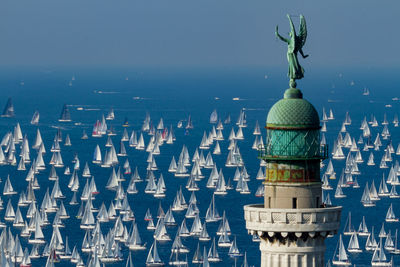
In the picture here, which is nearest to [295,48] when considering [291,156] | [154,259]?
[291,156]

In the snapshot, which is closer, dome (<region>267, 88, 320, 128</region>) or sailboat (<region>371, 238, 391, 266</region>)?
dome (<region>267, 88, 320, 128</region>)

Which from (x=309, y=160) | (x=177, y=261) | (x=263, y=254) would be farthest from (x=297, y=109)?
(x=177, y=261)

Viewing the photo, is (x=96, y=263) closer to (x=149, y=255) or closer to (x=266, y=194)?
(x=149, y=255)

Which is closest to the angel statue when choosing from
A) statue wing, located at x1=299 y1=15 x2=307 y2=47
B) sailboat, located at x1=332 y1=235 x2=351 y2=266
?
statue wing, located at x1=299 y1=15 x2=307 y2=47

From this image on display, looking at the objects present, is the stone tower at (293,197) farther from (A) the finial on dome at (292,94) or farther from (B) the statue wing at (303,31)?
(B) the statue wing at (303,31)

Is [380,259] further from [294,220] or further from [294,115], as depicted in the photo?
[294,220]

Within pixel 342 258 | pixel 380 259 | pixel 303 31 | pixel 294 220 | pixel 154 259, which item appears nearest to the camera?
pixel 294 220

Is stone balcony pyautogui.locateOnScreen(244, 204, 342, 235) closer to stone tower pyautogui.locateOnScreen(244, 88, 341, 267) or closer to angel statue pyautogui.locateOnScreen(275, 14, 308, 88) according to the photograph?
stone tower pyautogui.locateOnScreen(244, 88, 341, 267)
